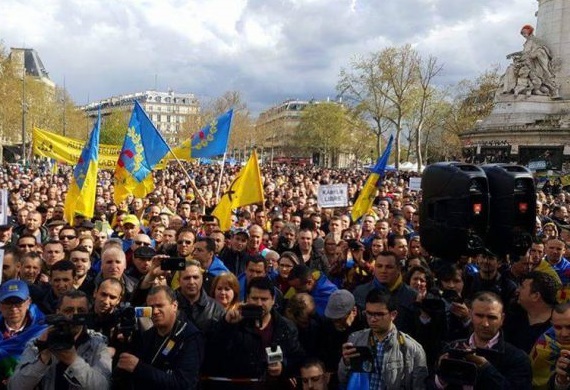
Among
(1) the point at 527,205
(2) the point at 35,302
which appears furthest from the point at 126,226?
(1) the point at 527,205

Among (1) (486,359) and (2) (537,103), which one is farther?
(2) (537,103)

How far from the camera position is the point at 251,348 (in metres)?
4.17

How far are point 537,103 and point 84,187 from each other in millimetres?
26411

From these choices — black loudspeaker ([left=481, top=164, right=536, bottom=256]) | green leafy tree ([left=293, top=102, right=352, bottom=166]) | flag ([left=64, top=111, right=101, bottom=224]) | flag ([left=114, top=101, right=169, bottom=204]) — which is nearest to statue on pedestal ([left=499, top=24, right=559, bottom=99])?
flag ([left=114, top=101, right=169, bottom=204])

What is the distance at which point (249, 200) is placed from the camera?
10.2m

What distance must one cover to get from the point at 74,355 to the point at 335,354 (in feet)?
6.66

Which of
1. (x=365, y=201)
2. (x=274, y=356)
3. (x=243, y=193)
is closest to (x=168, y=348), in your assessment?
(x=274, y=356)

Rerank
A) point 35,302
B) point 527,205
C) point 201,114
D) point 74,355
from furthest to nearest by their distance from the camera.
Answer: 1. point 201,114
2. point 35,302
3. point 527,205
4. point 74,355

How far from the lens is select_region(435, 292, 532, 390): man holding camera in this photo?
9.98 feet

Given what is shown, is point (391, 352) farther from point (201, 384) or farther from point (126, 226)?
point (126, 226)

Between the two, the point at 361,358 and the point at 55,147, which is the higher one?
the point at 55,147

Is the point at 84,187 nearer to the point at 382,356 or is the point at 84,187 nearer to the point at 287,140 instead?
the point at 382,356

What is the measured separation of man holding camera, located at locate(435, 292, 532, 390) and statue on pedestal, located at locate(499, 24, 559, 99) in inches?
1167

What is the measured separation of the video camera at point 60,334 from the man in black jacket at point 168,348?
484mm
